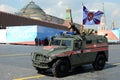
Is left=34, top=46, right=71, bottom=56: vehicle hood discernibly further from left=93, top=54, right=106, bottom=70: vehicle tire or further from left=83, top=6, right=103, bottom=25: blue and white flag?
left=83, top=6, right=103, bottom=25: blue and white flag

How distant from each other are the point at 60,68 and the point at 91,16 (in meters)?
10.4

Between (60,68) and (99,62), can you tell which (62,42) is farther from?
(99,62)

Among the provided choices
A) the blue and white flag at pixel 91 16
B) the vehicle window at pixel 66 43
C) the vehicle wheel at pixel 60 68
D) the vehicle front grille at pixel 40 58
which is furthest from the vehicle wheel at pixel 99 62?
the blue and white flag at pixel 91 16

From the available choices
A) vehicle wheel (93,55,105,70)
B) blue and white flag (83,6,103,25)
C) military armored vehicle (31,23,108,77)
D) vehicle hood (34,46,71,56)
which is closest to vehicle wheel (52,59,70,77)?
military armored vehicle (31,23,108,77)

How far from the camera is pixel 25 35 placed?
5784 cm

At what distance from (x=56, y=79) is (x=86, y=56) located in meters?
2.84

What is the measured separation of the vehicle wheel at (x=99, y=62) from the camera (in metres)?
16.6

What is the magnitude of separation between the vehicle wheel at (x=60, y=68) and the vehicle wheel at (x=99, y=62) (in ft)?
8.03

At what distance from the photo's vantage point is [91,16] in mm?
23781

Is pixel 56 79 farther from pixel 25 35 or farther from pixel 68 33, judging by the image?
pixel 25 35

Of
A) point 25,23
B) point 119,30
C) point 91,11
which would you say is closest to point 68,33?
point 91,11

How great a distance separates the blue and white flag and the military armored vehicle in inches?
253

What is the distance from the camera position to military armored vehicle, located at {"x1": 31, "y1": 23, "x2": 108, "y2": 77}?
552 inches

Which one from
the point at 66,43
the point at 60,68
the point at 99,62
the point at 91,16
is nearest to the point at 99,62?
the point at 99,62
